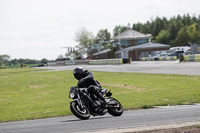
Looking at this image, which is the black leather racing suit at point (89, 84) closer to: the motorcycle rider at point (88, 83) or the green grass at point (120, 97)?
the motorcycle rider at point (88, 83)

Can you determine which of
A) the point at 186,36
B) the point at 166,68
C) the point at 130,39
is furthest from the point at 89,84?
the point at 186,36

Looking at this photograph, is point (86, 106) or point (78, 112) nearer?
point (78, 112)

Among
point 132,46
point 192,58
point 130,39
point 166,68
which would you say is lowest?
point 166,68

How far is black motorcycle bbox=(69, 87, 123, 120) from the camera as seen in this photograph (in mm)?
9742

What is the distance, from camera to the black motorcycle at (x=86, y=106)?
32.0 feet

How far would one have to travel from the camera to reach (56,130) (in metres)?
8.47

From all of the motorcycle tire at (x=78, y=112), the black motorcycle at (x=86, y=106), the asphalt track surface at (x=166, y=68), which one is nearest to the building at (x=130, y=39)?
the asphalt track surface at (x=166, y=68)

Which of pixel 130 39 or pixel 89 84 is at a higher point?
pixel 130 39

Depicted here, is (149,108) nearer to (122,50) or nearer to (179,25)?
(122,50)

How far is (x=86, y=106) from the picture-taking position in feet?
33.3

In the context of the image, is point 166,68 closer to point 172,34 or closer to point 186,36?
point 186,36

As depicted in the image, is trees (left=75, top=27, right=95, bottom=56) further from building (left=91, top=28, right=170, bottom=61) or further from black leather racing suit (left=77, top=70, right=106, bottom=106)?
black leather racing suit (left=77, top=70, right=106, bottom=106)

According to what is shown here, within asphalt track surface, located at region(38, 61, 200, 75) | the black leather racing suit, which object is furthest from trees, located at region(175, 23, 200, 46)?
the black leather racing suit

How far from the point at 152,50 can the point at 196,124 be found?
94.6 metres
